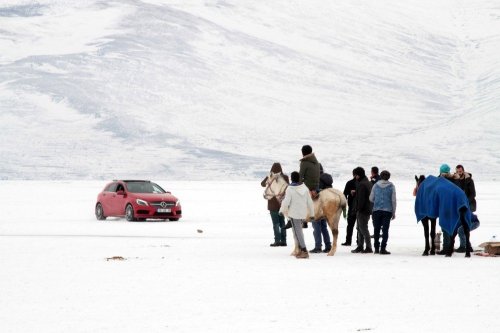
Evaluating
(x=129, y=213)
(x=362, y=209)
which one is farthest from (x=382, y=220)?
(x=129, y=213)

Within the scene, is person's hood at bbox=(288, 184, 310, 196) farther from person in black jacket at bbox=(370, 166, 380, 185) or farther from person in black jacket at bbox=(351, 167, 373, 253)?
person in black jacket at bbox=(370, 166, 380, 185)

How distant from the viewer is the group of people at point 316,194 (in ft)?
58.6

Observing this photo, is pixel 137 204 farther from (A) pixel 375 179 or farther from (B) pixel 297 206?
(B) pixel 297 206

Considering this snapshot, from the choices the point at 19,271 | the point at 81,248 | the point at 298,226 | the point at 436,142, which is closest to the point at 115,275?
the point at 19,271

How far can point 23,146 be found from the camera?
567 feet

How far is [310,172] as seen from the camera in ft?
60.7

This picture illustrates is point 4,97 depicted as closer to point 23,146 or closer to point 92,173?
point 23,146

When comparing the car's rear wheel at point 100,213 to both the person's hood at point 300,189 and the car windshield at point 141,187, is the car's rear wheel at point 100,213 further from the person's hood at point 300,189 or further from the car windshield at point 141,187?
the person's hood at point 300,189

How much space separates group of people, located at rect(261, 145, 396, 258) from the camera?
17859mm

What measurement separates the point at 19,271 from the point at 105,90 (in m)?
183

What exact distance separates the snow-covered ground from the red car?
27.5ft

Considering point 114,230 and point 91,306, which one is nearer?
point 91,306

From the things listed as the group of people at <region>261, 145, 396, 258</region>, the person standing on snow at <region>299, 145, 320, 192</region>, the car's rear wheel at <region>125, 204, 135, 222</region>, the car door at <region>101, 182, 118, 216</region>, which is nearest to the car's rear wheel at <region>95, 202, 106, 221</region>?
the car door at <region>101, 182, 118, 216</region>

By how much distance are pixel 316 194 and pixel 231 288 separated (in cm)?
577
